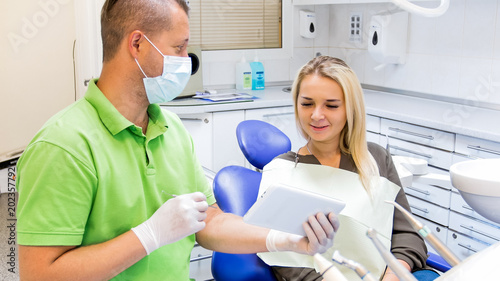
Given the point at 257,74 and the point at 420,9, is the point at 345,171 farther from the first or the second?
the point at 257,74

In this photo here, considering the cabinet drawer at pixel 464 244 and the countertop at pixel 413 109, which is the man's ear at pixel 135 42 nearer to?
the countertop at pixel 413 109

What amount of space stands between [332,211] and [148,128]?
51cm

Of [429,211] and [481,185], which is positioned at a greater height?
[481,185]

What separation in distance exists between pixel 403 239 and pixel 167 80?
905 millimetres

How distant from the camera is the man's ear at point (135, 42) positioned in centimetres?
132

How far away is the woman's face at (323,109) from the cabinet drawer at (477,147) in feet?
3.72

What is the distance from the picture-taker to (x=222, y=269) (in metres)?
1.64

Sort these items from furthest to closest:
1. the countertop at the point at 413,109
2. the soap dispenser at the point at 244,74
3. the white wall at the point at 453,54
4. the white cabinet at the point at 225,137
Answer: the soap dispenser at the point at 244,74
the white cabinet at the point at 225,137
the white wall at the point at 453,54
the countertop at the point at 413,109

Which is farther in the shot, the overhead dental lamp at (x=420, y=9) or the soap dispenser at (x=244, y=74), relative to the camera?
the soap dispenser at (x=244, y=74)

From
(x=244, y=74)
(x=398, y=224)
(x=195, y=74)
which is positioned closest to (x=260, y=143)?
(x=398, y=224)

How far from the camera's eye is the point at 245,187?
182 centimetres

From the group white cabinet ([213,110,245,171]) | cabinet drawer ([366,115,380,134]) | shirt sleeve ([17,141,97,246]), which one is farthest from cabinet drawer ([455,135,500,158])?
shirt sleeve ([17,141,97,246])

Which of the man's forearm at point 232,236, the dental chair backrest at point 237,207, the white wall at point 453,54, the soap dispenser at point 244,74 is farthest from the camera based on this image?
the soap dispenser at point 244,74

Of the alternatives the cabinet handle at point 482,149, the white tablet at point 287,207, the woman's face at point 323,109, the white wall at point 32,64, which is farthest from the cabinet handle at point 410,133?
the white wall at point 32,64
